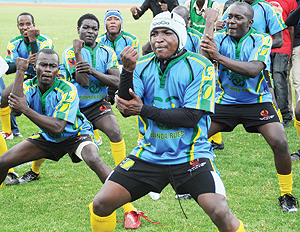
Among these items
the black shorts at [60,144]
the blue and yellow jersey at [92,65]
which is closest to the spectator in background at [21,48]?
the blue and yellow jersey at [92,65]

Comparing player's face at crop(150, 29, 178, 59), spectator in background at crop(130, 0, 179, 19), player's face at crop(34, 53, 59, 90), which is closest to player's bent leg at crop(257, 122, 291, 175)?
player's face at crop(150, 29, 178, 59)

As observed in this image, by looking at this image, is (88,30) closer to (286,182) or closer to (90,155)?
(90,155)

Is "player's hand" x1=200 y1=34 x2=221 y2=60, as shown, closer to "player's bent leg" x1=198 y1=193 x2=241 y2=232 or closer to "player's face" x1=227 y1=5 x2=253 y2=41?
"player's face" x1=227 y1=5 x2=253 y2=41

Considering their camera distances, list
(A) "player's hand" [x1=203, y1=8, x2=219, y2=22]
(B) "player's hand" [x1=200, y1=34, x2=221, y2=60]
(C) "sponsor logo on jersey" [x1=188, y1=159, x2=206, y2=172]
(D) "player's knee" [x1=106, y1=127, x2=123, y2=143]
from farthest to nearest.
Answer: (D) "player's knee" [x1=106, y1=127, x2=123, y2=143] < (A) "player's hand" [x1=203, y1=8, x2=219, y2=22] < (B) "player's hand" [x1=200, y1=34, x2=221, y2=60] < (C) "sponsor logo on jersey" [x1=188, y1=159, x2=206, y2=172]

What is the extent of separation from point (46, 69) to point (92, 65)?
1486 millimetres

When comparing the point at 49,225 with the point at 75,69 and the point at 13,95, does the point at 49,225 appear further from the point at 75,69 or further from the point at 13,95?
the point at 75,69

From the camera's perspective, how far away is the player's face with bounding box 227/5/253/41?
18.2 ft

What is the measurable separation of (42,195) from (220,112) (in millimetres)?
2885

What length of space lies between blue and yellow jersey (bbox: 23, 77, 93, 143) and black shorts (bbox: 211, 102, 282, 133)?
6.25ft

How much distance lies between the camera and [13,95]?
4926 millimetres

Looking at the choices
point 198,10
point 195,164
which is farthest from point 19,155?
point 198,10

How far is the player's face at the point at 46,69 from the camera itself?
533 centimetres

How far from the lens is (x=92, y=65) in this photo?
6.76 m

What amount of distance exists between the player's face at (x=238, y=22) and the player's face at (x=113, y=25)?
3.42m
